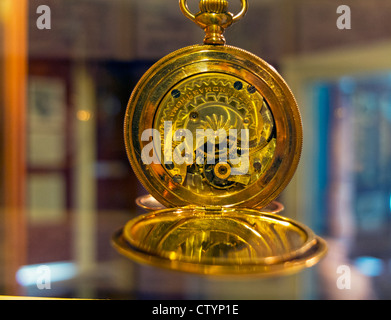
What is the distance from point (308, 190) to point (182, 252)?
2.89 ft

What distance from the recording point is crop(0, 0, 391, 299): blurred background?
1226 mm

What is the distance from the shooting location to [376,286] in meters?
1.16

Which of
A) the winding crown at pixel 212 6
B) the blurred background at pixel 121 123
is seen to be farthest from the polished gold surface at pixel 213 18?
the blurred background at pixel 121 123

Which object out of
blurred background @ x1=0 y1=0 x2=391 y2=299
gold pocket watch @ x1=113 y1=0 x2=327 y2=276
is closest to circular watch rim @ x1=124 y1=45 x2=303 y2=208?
gold pocket watch @ x1=113 y1=0 x2=327 y2=276

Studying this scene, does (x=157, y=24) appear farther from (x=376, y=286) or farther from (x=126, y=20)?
(x=376, y=286)

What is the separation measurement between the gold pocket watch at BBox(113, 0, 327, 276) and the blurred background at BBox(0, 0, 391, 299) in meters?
0.36

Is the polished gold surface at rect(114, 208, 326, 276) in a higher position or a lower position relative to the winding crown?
lower

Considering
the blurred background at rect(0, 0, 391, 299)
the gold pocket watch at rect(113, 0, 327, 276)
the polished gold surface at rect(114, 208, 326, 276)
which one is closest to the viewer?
the polished gold surface at rect(114, 208, 326, 276)

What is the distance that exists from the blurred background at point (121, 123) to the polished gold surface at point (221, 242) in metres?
0.41

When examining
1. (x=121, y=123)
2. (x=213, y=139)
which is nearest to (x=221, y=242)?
(x=213, y=139)

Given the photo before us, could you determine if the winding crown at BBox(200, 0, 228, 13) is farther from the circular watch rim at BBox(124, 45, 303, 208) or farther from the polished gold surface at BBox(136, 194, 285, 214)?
the polished gold surface at BBox(136, 194, 285, 214)

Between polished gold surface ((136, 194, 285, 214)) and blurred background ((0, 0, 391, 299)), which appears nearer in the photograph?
polished gold surface ((136, 194, 285, 214))

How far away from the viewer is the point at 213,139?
845 millimetres

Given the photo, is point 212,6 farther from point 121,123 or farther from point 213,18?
point 121,123
